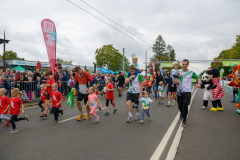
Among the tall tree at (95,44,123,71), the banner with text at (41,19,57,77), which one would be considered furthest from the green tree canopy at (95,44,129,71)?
the banner with text at (41,19,57,77)

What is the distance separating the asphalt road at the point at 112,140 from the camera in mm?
3459

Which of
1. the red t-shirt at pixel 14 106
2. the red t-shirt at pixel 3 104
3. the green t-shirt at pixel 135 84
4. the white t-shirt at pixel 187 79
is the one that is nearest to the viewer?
the red t-shirt at pixel 14 106

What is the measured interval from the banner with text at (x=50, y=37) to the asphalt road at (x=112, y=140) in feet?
14.6

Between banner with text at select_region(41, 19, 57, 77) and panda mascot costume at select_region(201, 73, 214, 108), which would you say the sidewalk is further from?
banner with text at select_region(41, 19, 57, 77)

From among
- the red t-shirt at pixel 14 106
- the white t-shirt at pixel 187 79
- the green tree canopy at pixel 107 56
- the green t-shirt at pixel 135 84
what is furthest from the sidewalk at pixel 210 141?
the green tree canopy at pixel 107 56

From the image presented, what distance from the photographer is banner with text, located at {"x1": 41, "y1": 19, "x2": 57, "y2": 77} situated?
938 cm

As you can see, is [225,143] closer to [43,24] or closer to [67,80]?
[43,24]

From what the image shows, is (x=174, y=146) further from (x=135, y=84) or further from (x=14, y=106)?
(x=14, y=106)

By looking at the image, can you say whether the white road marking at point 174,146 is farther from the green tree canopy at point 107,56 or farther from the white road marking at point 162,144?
the green tree canopy at point 107,56

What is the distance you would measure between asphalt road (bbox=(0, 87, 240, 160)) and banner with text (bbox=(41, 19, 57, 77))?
445cm

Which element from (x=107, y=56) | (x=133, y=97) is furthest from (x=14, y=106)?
(x=107, y=56)

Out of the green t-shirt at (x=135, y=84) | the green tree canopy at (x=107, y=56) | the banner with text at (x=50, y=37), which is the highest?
the green tree canopy at (x=107, y=56)

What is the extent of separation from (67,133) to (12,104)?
1897 mm

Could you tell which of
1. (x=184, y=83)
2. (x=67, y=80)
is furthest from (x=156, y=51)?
(x=184, y=83)
